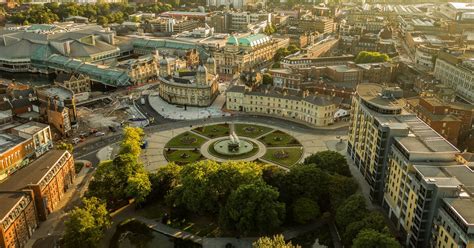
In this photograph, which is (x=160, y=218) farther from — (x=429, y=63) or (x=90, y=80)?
(x=429, y=63)

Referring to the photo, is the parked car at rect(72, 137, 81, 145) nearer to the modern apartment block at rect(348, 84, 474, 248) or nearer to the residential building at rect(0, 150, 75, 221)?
A: the residential building at rect(0, 150, 75, 221)

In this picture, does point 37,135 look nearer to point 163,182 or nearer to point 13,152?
point 13,152

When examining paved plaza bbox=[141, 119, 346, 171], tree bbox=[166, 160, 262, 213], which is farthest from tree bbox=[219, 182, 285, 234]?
paved plaza bbox=[141, 119, 346, 171]

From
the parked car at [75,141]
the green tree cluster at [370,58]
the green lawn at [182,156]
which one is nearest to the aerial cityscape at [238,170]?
the green lawn at [182,156]

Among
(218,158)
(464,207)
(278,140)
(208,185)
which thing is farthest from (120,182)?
(464,207)

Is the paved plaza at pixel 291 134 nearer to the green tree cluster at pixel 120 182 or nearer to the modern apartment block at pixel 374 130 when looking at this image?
the modern apartment block at pixel 374 130

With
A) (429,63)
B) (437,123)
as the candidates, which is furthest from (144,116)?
(429,63)
